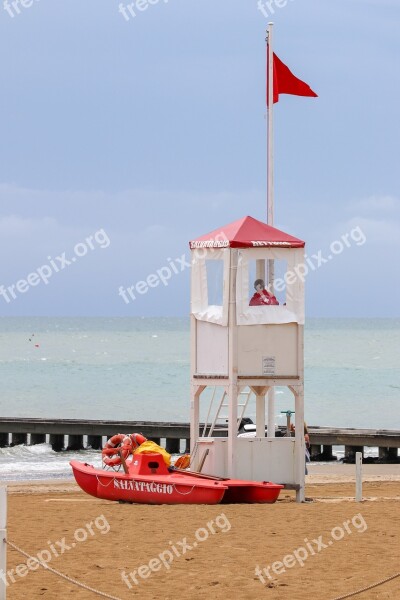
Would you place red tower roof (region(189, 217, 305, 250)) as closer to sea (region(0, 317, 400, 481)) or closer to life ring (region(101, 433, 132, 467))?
life ring (region(101, 433, 132, 467))

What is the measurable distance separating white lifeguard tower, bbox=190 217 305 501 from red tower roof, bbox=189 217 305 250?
0.06 ft

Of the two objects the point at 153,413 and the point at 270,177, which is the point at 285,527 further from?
the point at 153,413

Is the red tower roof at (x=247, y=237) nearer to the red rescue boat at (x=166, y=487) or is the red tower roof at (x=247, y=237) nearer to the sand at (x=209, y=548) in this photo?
the red rescue boat at (x=166, y=487)

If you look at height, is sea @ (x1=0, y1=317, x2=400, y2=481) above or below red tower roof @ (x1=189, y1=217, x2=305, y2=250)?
below

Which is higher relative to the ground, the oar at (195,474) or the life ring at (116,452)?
the life ring at (116,452)

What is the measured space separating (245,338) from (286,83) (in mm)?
6943

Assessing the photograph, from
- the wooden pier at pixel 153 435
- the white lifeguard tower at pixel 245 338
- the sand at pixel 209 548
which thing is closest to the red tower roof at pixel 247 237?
the white lifeguard tower at pixel 245 338

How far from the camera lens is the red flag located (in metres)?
27.0

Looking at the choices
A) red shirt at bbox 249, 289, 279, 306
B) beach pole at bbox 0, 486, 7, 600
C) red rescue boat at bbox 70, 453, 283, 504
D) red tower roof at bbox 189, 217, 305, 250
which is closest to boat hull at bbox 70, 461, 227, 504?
red rescue boat at bbox 70, 453, 283, 504

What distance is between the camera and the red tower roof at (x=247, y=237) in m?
22.6

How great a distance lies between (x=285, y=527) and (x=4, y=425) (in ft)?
91.5

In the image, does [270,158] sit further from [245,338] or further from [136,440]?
[136,440]

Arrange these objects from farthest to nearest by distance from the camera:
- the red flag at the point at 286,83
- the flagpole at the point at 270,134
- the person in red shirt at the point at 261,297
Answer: the red flag at the point at 286,83
the flagpole at the point at 270,134
the person in red shirt at the point at 261,297

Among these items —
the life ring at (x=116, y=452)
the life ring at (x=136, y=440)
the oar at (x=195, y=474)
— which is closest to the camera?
the oar at (x=195, y=474)
